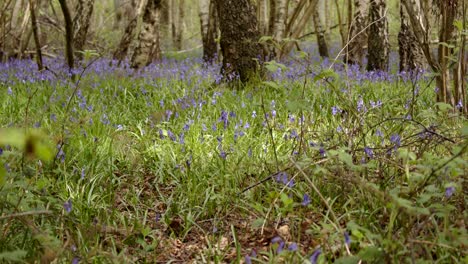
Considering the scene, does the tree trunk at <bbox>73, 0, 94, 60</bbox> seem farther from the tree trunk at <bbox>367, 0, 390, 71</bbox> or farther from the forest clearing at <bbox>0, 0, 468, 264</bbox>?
the tree trunk at <bbox>367, 0, 390, 71</bbox>

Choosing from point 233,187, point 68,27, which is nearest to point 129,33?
point 68,27

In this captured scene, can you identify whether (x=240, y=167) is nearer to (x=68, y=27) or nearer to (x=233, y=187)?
(x=233, y=187)

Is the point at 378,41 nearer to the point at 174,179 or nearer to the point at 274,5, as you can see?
the point at 274,5

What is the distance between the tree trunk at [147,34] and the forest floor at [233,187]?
11.2 feet

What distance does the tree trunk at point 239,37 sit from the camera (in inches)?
242

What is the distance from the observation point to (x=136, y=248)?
2770mm

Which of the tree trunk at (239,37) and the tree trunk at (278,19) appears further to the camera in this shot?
the tree trunk at (278,19)

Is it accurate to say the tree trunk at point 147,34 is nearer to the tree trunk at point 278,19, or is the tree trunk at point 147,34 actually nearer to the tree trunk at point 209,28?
the tree trunk at point 278,19

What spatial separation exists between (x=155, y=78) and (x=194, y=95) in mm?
1638

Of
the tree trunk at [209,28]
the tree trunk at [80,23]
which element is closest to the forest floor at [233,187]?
→ the tree trunk at [80,23]

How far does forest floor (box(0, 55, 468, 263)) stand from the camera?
2.29 metres

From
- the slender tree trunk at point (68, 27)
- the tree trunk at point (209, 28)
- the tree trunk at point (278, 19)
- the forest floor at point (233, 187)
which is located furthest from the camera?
the tree trunk at point (209, 28)

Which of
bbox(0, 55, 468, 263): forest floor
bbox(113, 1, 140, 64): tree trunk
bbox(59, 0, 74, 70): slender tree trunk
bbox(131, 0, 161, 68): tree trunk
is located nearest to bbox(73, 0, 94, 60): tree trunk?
bbox(113, 1, 140, 64): tree trunk

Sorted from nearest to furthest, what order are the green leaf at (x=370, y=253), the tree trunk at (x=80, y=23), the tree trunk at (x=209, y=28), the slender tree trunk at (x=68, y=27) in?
the green leaf at (x=370, y=253), the slender tree trunk at (x=68, y=27), the tree trunk at (x=80, y=23), the tree trunk at (x=209, y=28)
